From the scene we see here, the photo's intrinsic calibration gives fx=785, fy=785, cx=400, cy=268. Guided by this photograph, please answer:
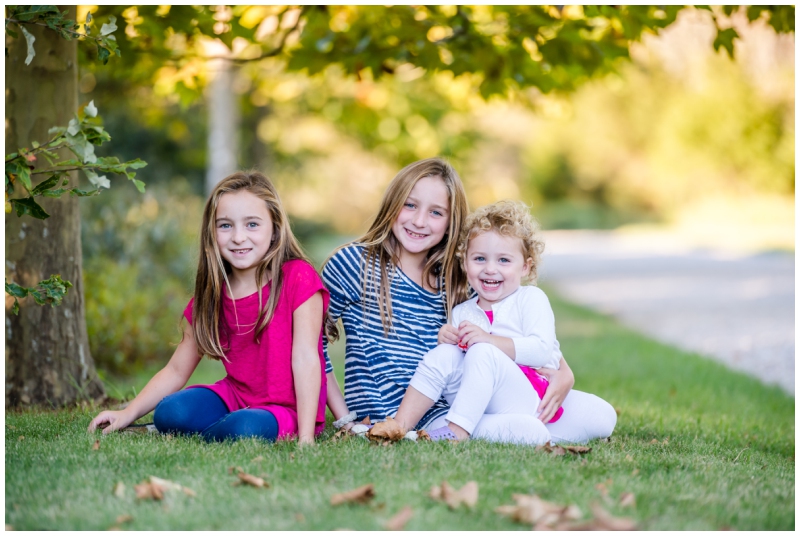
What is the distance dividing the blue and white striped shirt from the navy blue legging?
540mm

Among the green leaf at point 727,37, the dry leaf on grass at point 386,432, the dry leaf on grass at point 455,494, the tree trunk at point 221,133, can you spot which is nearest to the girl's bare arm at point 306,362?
the dry leaf on grass at point 386,432

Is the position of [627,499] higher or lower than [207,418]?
lower

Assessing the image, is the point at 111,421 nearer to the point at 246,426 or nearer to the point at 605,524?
the point at 246,426

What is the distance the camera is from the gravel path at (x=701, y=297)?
8516 millimetres

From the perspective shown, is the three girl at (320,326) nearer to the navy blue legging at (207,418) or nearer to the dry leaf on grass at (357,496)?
the navy blue legging at (207,418)

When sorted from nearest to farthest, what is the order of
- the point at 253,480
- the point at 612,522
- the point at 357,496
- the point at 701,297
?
the point at 612,522 < the point at 357,496 < the point at 253,480 < the point at 701,297

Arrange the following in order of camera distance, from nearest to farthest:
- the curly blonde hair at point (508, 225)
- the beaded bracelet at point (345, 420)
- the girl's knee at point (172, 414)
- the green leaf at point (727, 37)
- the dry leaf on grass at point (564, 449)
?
1. the dry leaf on grass at point (564, 449)
2. the girl's knee at point (172, 414)
3. the curly blonde hair at point (508, 225)
4. the beaded bracelet at point (345, 420)
5. the green leaf at point (727, 37)

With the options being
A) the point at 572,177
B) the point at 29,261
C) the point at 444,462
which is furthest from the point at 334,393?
the point at 572,177

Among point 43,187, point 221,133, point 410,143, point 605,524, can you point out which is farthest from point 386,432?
point 221,133

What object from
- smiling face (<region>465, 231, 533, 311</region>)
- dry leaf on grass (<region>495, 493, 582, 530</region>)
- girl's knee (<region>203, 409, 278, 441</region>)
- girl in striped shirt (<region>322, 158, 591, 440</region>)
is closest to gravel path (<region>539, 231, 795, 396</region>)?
smiling face (<region>465, 231, 533, 311</region>)

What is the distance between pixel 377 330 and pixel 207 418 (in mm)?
860

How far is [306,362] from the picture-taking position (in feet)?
10.9

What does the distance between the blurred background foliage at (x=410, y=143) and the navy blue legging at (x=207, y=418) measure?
62 centimetres

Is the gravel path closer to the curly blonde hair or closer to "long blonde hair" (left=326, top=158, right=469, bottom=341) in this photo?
the curly blonde hair
